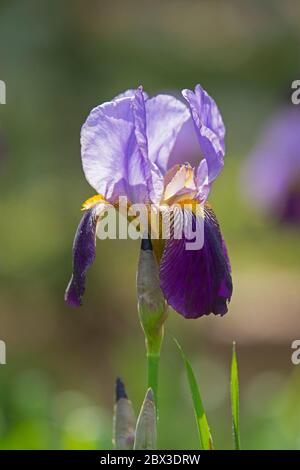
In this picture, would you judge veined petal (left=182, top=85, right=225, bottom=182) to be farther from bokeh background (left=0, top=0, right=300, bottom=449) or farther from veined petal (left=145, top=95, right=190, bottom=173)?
bokeh background (left=0, top=0, right=300, bottom=449)

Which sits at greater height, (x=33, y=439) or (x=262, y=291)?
(x=262, y=291)

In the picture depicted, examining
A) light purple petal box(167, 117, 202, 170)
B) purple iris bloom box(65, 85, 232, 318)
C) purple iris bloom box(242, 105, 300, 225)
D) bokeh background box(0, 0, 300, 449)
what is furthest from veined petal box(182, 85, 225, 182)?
light purple petal box(167, 117, 202, 170)

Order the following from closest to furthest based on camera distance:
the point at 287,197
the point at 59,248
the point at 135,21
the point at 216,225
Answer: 1. the point at 216,225
2. the point at 287,197
3. the point at 59,248
4. the point at 135,21

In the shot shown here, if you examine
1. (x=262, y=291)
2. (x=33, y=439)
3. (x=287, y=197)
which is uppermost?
(x=287, y=197)

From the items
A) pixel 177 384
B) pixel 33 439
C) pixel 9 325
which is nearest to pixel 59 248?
pixel 9 325

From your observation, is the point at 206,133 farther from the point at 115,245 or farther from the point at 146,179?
the point at 115,245

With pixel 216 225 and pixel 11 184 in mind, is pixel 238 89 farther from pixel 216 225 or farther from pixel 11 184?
pixel 216 225

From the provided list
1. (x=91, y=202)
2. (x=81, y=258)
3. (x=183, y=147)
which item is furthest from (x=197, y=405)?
(x=183, y=147)
